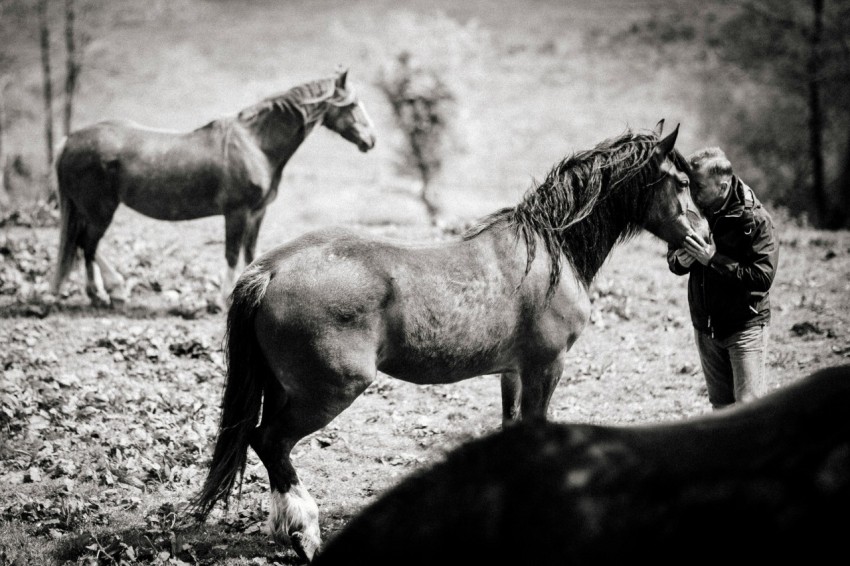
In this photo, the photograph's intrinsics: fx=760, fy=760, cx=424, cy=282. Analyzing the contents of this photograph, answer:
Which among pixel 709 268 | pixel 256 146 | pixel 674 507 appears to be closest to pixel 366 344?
pixel 709 268

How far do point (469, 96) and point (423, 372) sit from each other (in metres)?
27.2

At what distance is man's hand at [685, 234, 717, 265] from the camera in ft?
14.9

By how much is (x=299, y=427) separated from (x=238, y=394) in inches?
16.6

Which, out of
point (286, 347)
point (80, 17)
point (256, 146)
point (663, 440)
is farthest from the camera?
point (80, 17)

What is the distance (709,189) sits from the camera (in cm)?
457

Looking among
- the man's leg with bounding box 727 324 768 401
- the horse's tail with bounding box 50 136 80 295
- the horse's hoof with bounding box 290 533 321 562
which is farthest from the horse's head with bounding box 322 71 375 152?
the horse's hoof with bounding box 290 533 321 562

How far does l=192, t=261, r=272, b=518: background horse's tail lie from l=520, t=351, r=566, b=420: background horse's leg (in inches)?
63.0

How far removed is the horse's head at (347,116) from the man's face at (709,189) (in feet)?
16.6

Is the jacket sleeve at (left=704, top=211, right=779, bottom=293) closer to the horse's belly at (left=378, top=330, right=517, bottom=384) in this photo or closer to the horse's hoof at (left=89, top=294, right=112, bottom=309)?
the horse's belly at (left=378, top=330, right=517, bottom=384)

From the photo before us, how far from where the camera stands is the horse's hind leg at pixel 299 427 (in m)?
4.07

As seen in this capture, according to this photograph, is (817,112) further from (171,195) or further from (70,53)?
(70,53)

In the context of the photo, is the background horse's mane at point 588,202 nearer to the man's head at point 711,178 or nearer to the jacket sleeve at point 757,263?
the man's head at point 711,178

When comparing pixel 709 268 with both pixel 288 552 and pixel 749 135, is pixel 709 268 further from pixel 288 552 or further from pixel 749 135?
pixel 749 135

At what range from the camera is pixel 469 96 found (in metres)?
30.4
